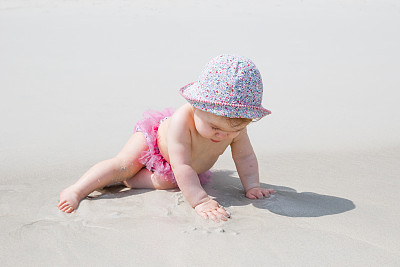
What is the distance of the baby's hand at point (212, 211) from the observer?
2545 millimetres

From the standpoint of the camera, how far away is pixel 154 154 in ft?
10.3

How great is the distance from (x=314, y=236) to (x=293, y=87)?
10.1 ft

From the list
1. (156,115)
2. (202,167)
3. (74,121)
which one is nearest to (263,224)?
(202,167)

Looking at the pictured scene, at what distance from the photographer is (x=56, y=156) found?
366cm

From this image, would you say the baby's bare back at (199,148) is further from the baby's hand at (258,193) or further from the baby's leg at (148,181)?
the baby's hand at (258,193)

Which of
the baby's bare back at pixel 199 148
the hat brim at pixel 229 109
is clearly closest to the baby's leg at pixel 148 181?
the baby's bare back at pixel 199 148

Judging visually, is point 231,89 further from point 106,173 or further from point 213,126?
point 106,173

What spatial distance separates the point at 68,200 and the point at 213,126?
2.93ft

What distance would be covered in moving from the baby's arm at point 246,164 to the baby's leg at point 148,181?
1.36 feet

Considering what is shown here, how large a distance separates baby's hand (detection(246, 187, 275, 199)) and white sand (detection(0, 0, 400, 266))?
0.06m

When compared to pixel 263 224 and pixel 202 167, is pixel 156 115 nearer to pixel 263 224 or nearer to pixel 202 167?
pixel 202 167

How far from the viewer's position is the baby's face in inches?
101

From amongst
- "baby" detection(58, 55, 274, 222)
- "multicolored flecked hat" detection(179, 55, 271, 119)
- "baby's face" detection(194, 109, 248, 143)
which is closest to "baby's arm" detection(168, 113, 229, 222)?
"baby" detection(58, 55, 274, 222)

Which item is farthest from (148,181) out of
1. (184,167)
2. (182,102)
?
(182,102)
